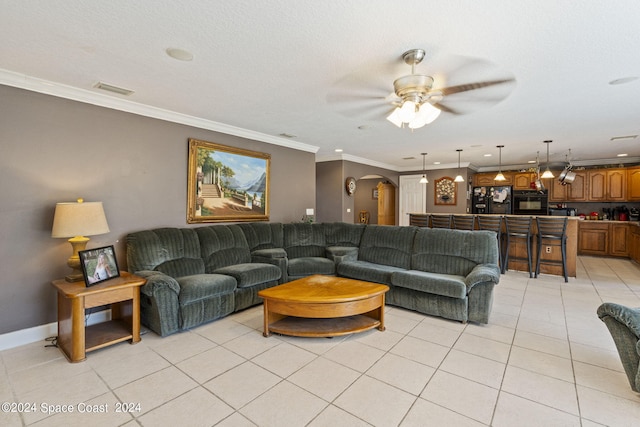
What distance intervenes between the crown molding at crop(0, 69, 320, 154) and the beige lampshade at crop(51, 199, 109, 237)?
1.14 metres

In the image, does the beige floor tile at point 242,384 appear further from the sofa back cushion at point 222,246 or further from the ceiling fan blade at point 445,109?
the ceiling fan blade at point 445,109

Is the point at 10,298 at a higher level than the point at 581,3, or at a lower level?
lower

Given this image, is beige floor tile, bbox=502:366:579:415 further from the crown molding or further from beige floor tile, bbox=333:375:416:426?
the crown molding

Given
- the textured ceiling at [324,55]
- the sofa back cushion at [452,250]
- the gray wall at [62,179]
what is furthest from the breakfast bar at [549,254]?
the gray wall at [62,179]

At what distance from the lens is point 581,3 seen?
1.68m

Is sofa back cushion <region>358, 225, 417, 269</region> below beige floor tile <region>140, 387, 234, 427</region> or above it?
above

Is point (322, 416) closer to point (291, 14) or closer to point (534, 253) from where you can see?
point (291, 14)

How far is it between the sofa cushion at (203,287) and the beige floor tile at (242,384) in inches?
37.6

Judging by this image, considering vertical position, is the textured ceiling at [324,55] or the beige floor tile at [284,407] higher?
the textured ceiling at [324,55]

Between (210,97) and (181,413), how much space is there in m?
2.85

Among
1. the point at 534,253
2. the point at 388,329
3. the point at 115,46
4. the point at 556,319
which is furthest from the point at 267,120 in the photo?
the point at 534,253

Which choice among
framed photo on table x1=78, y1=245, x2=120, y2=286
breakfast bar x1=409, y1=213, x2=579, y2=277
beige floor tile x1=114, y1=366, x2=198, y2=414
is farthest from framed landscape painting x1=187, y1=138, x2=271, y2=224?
breakfast bar x1=409, y1=213, x2=579, y2=277

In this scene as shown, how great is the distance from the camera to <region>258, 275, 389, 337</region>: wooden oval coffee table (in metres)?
2.79

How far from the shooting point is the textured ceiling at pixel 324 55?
1.77m
